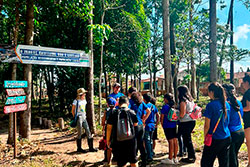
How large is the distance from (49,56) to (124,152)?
14.1 ft

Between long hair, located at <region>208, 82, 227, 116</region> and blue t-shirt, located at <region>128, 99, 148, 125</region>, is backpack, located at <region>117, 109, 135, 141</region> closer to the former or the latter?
blue t-shirt, located at <region>128, 99, 148, 125</region>

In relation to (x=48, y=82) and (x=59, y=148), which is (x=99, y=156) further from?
(x=48, y=82)

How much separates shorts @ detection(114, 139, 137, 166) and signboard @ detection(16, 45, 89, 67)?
13.5 feet

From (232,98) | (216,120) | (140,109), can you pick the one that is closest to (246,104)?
(232,98)

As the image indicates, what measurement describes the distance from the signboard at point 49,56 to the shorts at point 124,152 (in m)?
4.12

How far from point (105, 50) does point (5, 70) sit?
7755 millimetres

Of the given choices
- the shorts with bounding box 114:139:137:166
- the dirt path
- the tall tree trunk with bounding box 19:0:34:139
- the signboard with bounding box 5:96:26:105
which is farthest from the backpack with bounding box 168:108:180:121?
the tall tree trunk with bounding box 19:0:34:139

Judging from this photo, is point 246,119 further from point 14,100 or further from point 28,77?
point 28,77

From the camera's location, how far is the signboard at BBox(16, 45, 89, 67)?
5.71m

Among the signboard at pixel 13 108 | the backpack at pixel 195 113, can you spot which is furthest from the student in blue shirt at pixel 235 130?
the signboard at pixel 13 108

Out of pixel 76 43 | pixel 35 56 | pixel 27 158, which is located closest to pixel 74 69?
pixel 76 43

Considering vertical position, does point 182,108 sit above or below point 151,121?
above

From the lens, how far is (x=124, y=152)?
11.2 feet

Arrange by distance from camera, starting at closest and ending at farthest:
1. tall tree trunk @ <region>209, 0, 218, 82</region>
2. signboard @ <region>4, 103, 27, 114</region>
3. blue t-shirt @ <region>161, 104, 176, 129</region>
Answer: blue t-shirt @ <region>161, 104, 176, 129</region>
signboard @ <region>4, 103, 27, 114</region>
tall tree trunk @ <region>209, 0, 218, 82</region>
